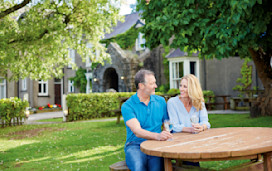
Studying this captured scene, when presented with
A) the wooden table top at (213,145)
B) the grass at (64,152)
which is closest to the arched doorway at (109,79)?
the grass at (64,152)

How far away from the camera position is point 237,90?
20812 millimetres

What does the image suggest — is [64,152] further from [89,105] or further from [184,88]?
[89,105]

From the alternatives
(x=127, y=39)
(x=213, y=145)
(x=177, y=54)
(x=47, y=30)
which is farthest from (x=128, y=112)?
(x=127, y=39)

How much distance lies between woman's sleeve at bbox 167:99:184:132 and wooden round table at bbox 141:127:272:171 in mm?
213

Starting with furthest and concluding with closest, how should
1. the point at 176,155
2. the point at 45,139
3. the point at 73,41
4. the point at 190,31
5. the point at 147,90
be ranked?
the point at 73,41
the point at 45,139
the point at 190,31
the point at 147,90
the point at 176,155

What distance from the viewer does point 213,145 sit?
9.64 ft

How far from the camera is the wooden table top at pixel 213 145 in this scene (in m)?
2.64

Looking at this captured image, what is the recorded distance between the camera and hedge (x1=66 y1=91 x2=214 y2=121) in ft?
55.2

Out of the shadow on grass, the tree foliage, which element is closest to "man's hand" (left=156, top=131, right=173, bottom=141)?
the shadow on grass

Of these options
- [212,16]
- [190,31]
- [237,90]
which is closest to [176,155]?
[190,31]

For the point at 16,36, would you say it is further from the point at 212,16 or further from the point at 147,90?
the point at 147,90

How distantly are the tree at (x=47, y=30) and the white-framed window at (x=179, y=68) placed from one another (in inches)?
342

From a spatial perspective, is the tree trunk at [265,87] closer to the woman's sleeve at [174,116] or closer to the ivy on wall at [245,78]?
the ivy on wall at [245,78]

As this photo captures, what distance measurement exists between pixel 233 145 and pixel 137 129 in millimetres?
1172
